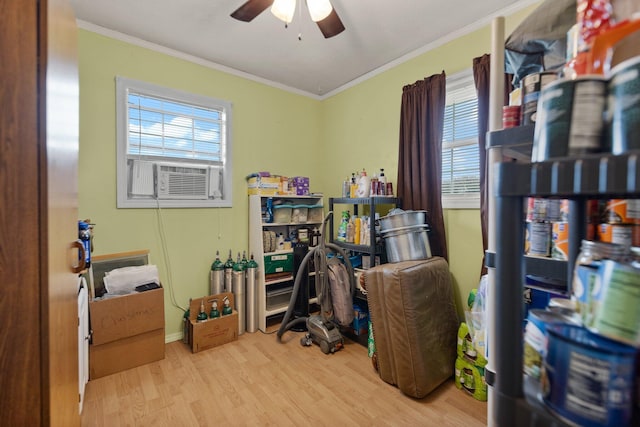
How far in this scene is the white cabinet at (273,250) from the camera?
2.96 metres

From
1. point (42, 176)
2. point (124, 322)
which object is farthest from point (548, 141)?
point (124, 322)

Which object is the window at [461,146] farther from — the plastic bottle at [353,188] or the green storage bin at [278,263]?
the green storage bin at [278,263]

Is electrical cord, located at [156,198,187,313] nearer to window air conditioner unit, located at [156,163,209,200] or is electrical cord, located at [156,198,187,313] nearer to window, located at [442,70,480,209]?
window air conditioner unit, located at [156,163,209,200]

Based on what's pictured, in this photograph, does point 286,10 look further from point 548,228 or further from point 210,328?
point 210,328

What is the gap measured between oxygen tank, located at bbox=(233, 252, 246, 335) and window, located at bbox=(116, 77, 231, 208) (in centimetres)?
70

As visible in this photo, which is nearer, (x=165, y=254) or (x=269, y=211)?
(x=165, y=254)

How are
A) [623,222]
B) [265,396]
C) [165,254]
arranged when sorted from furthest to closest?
[165,254] → [265,396] → [623,222]

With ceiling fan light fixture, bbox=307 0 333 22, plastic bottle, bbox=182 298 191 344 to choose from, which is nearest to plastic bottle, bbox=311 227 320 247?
plastic bottle, bbox=182 298 191 344

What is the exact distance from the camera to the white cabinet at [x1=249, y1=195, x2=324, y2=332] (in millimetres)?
2955

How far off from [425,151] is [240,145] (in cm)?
192

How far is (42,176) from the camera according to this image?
77cm

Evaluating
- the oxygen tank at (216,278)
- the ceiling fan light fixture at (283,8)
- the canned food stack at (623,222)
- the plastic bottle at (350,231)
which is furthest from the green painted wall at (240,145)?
the canned food stack at (623,222)

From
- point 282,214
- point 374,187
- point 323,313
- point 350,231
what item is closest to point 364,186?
point 374,187

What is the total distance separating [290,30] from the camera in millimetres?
2396
